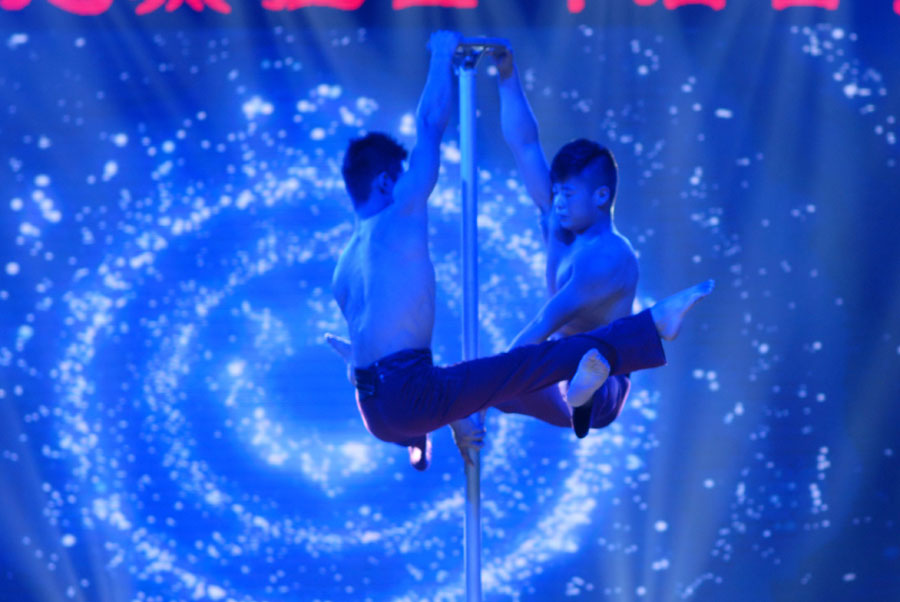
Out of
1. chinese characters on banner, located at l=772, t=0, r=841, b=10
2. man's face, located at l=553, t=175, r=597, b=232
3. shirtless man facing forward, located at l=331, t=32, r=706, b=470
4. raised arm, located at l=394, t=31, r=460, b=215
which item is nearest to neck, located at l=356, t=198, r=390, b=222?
shirtless man facing forward, located at l=331, t=32, r=706, b=470

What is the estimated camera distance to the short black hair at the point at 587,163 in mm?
2907

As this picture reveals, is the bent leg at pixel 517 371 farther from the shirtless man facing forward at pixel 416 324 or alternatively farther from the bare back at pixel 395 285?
the bare back at pixel 395 285

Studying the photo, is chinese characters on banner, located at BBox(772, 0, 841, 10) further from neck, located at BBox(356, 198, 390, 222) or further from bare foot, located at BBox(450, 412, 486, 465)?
bare foot, located at BBox(450, 412, 486, 465)

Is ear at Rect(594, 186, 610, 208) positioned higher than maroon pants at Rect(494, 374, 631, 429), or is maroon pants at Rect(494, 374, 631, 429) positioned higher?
ear at Rect(594, 186, 610, 208)

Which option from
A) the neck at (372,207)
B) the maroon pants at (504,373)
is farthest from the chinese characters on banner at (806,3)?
the neck at (372,207)

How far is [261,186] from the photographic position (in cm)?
404

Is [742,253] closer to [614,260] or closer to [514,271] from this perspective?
[514,271]

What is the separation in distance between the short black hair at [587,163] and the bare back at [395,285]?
1.56 ft

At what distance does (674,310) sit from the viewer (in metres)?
2.62

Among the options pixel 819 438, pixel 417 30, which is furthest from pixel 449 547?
pixel 417 30

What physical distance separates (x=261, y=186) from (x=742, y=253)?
1985mm

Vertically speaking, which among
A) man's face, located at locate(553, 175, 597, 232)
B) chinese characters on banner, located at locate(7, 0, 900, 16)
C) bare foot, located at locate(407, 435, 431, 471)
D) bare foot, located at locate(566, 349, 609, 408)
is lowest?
bare foot, located at locate(566, 349, 609, 408)

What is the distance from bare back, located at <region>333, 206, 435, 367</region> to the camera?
2744 mm

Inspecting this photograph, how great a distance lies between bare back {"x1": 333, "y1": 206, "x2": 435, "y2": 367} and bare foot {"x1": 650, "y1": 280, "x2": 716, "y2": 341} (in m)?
0.63
